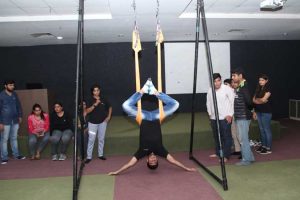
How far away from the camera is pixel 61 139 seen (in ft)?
18.3

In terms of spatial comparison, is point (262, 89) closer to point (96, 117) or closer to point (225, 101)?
point (225, 101)

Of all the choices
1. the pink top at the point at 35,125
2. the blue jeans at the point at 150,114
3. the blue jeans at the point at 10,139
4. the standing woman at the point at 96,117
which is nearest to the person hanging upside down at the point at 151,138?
the blue jeans at the point at 150,114

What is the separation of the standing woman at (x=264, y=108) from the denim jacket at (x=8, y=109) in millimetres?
4484

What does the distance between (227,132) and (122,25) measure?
125 inches

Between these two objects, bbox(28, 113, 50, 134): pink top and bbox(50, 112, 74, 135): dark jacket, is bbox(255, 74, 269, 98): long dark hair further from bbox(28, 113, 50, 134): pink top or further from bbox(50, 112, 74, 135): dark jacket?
bbox(28, 113, 50, 134): pink top

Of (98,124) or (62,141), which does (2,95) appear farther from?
(98,124)

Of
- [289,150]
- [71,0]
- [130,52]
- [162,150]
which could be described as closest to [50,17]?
[71,0]

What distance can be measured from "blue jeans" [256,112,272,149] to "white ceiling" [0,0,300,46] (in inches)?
78.8

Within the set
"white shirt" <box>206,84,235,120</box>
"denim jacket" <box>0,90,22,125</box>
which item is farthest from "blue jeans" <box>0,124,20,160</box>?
"white shirt" <box>206,84,235,120</box>

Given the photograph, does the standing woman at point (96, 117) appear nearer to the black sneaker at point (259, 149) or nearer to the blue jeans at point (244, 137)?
the blue jeans at point (244, 137)

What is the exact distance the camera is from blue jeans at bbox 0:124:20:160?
5410 millimetres

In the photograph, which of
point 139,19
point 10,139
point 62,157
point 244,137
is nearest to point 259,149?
point 244,137

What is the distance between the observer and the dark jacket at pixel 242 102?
4684 millimetres

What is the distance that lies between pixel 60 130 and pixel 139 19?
8.79 feet
